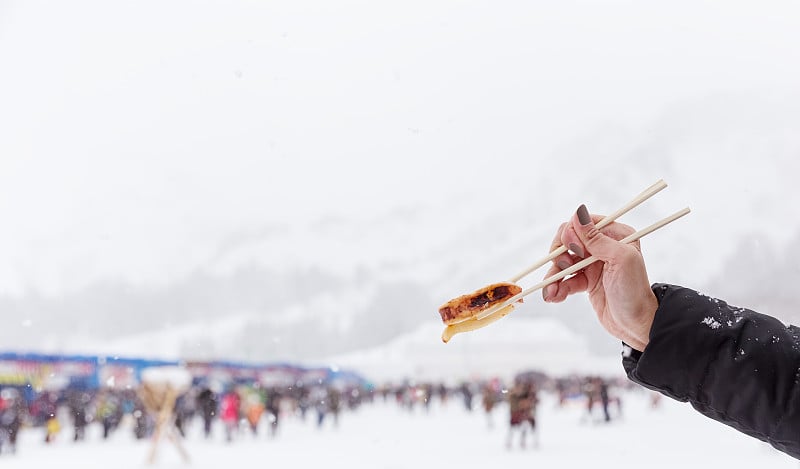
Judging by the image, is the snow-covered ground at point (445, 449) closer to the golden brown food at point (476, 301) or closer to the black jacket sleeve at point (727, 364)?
the golden brown food at point (476, 301)

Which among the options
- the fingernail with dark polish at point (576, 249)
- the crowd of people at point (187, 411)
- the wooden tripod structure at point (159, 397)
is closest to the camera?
the fingernail with dark polish at point (576, 249)

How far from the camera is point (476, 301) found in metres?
1.97

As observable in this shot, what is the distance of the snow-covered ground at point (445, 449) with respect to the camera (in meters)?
9.73

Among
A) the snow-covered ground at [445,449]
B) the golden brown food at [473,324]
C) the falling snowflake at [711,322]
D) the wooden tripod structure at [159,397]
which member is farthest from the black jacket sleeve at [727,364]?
the wooden tripod structure at [159,397]

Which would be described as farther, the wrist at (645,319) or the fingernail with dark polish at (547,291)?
the fingernail with dark polish at (547,291)

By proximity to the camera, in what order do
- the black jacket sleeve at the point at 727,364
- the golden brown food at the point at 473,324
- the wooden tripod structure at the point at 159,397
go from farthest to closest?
the wooden tripod structure at the point at 159,397, the golden brown food at the point at 473,324, the black jacket sleeve at the point at 727,364

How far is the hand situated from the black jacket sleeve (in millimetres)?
62

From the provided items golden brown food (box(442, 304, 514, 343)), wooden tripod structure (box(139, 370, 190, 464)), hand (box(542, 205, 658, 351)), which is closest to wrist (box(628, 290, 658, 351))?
hand (box(542, 205, 658, 351))

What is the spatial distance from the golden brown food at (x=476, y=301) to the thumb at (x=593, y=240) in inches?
14.5

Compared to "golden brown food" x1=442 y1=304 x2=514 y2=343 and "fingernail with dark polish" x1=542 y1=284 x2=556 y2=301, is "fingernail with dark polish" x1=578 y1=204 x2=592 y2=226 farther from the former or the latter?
"golden brown food" x1=442 y1=304 x2=514 y2=343

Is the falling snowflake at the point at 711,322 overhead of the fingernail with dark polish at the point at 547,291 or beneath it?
beneath

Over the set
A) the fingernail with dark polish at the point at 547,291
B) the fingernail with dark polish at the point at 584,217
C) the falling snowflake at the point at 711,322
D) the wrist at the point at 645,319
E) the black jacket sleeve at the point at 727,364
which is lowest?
the black jacket sleeve at the point at 727,364

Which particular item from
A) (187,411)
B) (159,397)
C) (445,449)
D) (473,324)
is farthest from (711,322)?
(187,411)

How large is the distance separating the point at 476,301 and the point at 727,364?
768mm
